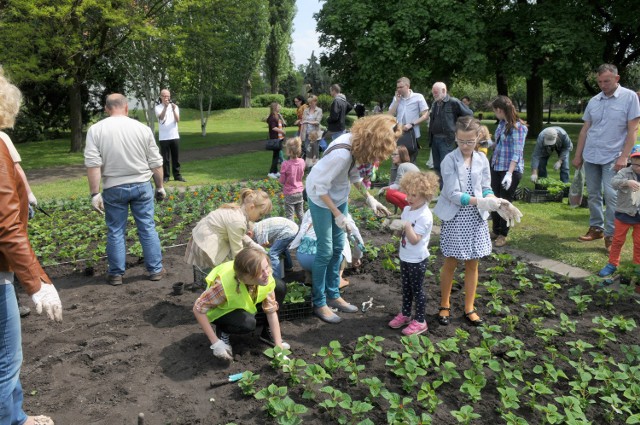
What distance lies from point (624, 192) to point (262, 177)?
27.5ft

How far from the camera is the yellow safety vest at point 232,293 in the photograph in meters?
3.76

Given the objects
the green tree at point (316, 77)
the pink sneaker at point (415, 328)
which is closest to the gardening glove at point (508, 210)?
the pink sneaker at point (415, 328)

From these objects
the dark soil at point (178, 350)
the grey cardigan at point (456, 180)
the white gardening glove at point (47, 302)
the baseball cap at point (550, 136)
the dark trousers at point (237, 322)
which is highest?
the baseball cap at point (550, 136)

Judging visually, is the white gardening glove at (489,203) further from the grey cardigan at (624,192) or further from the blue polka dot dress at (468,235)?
the grey cardigan at (624,192)

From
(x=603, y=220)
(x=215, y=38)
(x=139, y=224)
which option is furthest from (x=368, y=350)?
(x=215, y=38)

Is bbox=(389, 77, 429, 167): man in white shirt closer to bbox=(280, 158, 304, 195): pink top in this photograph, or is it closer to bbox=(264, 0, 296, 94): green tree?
bbox=(280, 158, 304, 195): pink top

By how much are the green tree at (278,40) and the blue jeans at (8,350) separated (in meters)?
44.1

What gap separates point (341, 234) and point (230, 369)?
1556mm

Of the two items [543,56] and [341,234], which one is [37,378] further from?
[543,56]

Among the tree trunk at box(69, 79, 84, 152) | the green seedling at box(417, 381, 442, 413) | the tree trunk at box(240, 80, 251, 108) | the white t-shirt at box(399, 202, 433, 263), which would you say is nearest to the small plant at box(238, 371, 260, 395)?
the green seedling at box(417, 381, 442, 413)

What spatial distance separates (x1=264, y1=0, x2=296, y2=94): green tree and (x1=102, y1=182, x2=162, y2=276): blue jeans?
1617 inches

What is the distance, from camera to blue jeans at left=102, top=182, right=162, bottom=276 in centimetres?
538

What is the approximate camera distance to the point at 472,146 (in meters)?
4.25

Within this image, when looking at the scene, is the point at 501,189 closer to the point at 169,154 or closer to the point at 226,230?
the point at 226,230
